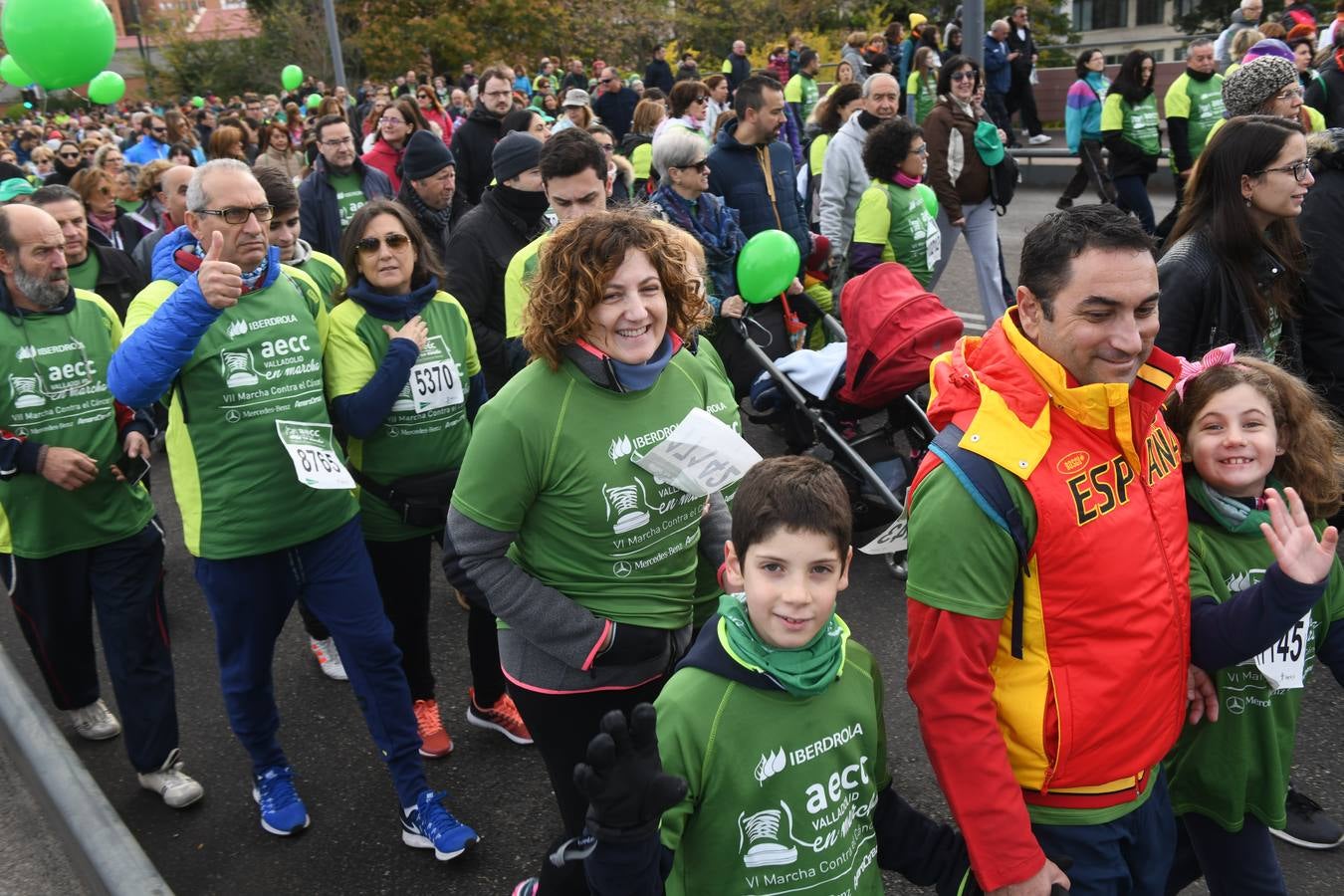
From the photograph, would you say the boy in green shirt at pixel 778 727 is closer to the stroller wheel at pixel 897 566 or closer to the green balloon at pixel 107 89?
Result: the stroller wheel at pixel 897 566

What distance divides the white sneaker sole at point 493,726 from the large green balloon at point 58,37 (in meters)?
6.85

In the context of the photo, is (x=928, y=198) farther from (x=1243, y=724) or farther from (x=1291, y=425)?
(x=1243, y=724)

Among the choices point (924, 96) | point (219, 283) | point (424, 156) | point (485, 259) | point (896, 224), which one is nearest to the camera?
point (219, 283)

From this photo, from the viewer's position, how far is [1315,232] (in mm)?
4145

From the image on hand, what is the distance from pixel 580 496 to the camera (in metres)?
2.65

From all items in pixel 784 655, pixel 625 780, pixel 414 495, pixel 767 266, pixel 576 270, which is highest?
pixel 576 270

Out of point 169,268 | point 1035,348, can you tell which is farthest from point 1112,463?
point 169,268

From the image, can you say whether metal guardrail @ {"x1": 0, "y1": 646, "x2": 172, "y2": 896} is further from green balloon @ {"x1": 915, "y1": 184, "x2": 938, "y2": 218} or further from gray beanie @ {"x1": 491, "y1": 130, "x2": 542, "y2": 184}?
green balloon @ {"x1": 915, "y1": 184, "x2": 938, "y2": 218}

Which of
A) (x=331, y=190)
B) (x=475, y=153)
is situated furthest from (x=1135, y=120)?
(x=331, y=190)

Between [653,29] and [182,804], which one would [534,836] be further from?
[653,29]

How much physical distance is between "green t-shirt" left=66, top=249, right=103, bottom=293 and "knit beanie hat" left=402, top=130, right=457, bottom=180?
5.44ft

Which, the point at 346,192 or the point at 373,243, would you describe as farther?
the point at 346,192

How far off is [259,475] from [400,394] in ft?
1.88

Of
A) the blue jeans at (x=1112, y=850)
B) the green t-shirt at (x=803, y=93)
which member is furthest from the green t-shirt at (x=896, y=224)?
the green t-shirt at (x=803, y=93)
